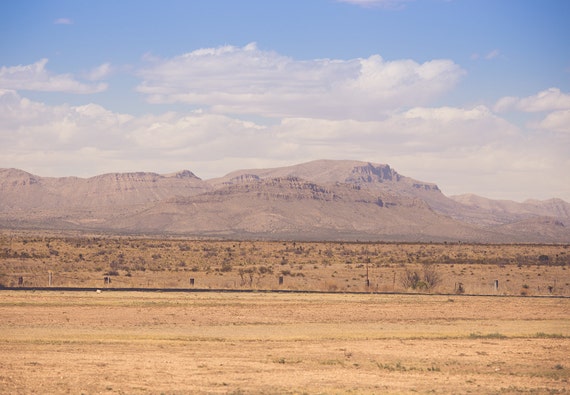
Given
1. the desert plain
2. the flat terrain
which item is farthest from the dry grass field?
the flat terrain

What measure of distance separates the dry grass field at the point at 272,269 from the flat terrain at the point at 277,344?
35.6 feet

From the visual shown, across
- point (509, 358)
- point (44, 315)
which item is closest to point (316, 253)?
point (44, 315)

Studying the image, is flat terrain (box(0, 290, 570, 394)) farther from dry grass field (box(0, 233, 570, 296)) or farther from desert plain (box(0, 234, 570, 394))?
dry grass field (box(0, 233, 570, 296))

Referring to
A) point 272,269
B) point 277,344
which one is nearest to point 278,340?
point 277,344

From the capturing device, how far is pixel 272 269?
216ft

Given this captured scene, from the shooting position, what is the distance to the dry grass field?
4978 cm

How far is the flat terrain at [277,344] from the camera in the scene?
61.7 ft

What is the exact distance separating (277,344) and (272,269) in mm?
40874

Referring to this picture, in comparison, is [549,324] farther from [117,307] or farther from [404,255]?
[404,255]

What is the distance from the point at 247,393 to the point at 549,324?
1728 cm

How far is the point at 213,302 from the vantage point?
35.6m

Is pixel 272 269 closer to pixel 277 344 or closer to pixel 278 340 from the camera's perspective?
pixel 278 340

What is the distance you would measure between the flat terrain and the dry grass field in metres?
10.8

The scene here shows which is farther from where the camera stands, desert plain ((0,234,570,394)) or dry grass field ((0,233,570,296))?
dry grass field ((0,233,570,296))
